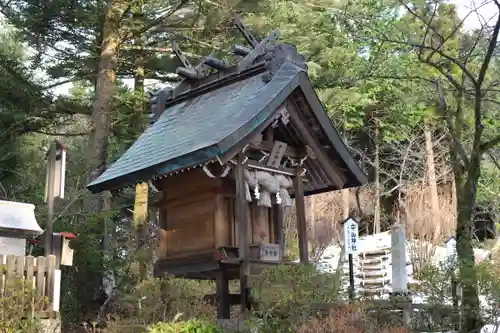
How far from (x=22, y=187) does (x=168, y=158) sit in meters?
7.46

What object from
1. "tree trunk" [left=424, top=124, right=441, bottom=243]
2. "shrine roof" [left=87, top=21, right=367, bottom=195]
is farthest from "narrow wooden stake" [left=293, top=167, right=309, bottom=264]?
"tree trunk" [left=424, top=124, right=441, bottom=243]

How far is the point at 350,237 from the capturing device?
1422 centimetres

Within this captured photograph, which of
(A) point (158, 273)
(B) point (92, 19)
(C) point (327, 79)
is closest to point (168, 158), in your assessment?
(A) point (158, 273)

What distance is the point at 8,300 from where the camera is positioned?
707 cm

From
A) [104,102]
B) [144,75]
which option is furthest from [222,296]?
[144,75]

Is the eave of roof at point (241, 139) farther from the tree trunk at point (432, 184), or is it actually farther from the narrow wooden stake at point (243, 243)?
the tree trunk at point (432, 184)

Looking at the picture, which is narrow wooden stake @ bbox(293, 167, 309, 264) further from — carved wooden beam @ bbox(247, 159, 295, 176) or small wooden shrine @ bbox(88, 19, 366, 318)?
carved wooden beam @ bbox(247, 159, 295, 176)

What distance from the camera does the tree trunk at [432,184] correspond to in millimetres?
21234

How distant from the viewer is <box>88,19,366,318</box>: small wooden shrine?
28.0 feet

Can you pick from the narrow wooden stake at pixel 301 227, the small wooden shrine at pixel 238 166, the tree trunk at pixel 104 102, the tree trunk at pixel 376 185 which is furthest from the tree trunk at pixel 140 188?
the tree trunk at pixel 376 185

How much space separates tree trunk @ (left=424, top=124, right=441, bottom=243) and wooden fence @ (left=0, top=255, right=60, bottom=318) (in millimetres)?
15790

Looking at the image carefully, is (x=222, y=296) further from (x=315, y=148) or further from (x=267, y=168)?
(x=315, y=148)

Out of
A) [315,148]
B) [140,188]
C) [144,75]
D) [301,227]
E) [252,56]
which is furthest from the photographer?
[144,75]

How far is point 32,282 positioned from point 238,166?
3.30 metres
